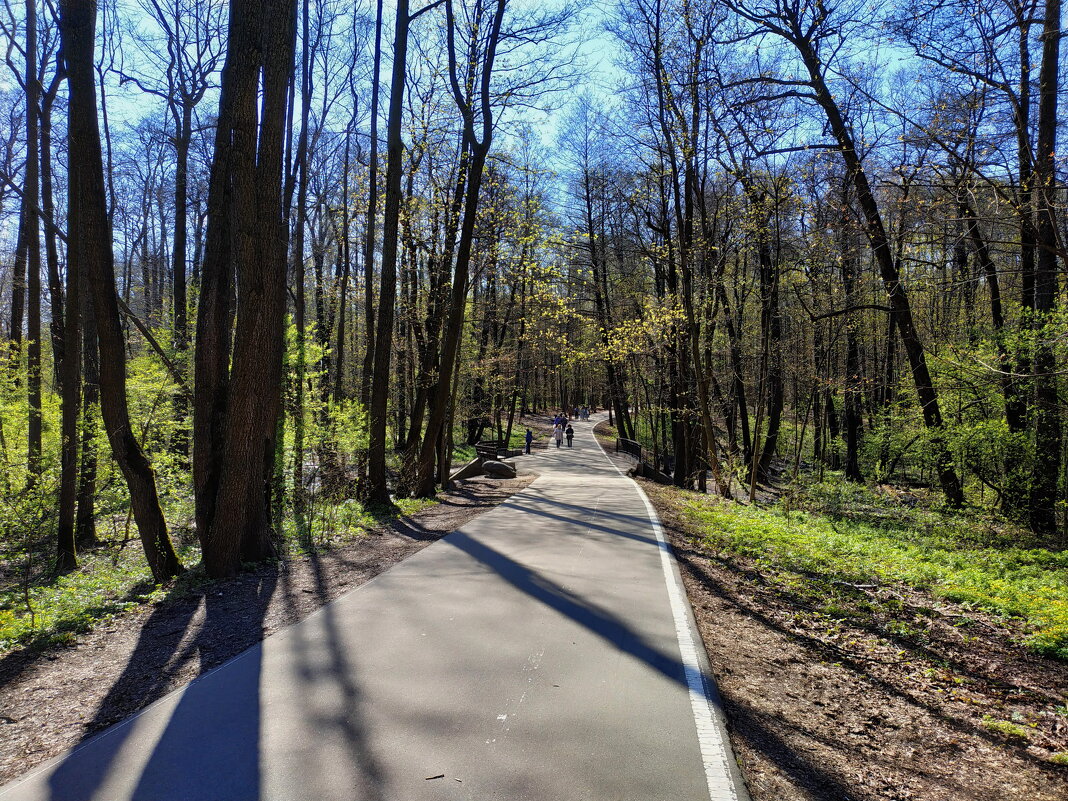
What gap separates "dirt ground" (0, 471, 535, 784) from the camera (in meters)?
3.73

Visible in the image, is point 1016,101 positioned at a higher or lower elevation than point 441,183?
lower

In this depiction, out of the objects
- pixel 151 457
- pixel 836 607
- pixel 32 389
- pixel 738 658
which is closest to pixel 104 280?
pixel 151 457

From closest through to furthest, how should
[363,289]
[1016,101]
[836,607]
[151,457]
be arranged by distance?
[836,607] < [1016,101] < [151,457] < [363,289]

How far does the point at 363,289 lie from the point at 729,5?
14.5m

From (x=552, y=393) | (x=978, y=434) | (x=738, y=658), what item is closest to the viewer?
(x=738, y=658)

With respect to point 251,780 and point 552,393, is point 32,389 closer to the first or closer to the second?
point 251,780

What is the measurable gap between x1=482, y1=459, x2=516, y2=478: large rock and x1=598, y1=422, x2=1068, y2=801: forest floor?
14598 mm

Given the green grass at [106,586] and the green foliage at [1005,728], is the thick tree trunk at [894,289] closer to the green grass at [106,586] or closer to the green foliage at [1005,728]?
the green foliage at [1005,728]

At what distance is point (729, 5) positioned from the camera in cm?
1336

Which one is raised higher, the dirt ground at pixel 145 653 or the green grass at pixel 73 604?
the dirt ground at pixel 145 653

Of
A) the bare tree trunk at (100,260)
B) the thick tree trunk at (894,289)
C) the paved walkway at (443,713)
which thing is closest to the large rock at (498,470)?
the thick tree trunk at (894,289)

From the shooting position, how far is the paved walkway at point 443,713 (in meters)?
3.06

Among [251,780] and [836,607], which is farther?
[836,607]

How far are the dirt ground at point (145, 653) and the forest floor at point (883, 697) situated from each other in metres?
3.87
